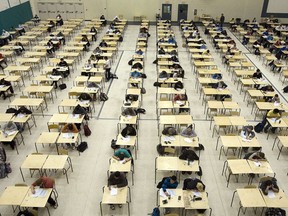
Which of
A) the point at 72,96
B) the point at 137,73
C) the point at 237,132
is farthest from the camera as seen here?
the point at 137,73

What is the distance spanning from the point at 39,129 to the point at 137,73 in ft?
21.7

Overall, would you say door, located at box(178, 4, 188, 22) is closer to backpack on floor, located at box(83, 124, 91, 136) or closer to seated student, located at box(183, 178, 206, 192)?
backpack on floor, located at box(83, 124, 91, 136)

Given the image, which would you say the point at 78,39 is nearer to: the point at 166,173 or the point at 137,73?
the point at 137,73

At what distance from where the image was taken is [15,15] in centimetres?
2859

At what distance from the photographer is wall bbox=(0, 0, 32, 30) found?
26.8 m

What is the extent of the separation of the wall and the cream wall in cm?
143

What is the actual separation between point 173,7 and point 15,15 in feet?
56.9

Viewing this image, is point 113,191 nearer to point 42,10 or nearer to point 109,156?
point 109,156

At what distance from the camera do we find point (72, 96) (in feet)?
50.8

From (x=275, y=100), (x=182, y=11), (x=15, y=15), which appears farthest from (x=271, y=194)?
(x=15, y=15)

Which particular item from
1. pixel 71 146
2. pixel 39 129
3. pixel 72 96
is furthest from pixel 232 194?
pixel 72 96

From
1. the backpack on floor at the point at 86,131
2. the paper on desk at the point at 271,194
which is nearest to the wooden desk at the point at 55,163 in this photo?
the backpack on floor at the point at 86,131

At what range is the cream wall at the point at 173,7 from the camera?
3186cm

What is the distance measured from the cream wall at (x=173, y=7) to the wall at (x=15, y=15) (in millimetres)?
1430
